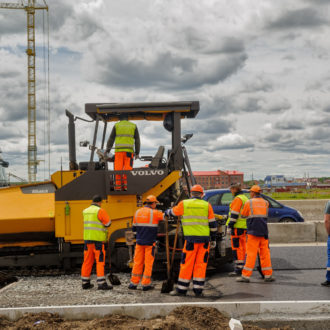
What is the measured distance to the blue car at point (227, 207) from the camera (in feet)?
41.3

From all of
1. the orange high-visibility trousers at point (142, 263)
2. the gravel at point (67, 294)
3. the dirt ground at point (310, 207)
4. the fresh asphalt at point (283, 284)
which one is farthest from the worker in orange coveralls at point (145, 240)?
the dirt ground at point (310, 207)

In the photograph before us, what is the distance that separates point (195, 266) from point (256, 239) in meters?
1.42

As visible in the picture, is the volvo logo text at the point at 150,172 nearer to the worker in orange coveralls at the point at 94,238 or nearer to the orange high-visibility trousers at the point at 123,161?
the orange high-visibility trousers at the point at 123,161

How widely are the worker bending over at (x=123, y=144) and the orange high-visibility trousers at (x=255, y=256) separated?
8.35 feet

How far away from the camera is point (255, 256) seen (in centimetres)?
759

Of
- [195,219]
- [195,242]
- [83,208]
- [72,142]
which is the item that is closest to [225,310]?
[195,242]

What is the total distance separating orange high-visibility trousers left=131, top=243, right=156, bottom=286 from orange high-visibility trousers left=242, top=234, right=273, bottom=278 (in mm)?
1711

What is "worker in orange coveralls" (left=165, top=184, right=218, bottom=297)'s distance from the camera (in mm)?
6764

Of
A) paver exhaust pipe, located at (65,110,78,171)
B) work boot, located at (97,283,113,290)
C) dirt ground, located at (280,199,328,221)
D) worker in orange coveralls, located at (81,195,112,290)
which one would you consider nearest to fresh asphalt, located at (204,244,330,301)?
work boot, located at (97,283,113,290)

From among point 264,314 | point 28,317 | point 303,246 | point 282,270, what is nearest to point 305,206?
point 303,246

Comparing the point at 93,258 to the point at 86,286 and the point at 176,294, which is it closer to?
the point at 86,286

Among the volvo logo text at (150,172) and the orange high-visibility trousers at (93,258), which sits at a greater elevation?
the volvo logo text at (150,172)

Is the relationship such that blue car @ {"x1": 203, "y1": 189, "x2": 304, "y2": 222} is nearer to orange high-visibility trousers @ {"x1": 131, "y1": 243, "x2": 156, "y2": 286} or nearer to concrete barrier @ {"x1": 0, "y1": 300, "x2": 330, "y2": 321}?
orange high-visibility trousers @ {"x1": 131, "y1": 243, "x2": 156, "y2": 286}

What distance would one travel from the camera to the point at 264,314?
581 cm
